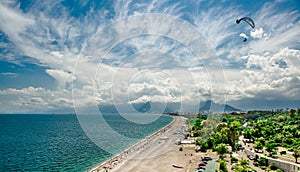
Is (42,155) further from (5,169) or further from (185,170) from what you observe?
(185,170)

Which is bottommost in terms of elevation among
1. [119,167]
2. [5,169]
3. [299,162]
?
[5,169]

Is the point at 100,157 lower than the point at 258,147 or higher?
lower

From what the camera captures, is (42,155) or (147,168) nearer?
(147,168)

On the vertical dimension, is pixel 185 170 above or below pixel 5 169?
above

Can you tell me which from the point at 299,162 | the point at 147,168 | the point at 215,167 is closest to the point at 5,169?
the point at 147,168

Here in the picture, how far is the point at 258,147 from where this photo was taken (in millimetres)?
38250

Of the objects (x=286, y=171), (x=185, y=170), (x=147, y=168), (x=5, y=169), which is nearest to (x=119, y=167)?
(x=147, y=168)

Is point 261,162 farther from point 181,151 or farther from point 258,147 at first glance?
point 181,151

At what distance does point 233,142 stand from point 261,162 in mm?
12081

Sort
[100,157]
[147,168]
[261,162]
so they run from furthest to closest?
[100,157] → [147,168] → [261,162]

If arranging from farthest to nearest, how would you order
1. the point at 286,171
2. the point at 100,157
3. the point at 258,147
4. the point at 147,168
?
1. the point at 100,157
2. the point at 258,147
3. the point at 147,168
4. the point at 286,171

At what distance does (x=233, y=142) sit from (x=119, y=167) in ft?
71.6

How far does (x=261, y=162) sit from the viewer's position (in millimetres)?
31000

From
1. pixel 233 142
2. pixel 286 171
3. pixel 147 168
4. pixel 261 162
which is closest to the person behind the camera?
pixel 286 171
